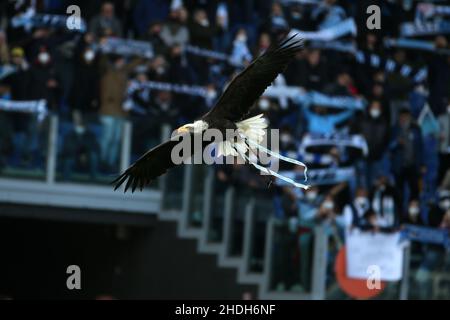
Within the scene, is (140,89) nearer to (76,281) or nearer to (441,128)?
(76,281)

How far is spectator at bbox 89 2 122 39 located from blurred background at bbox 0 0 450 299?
0.04 m

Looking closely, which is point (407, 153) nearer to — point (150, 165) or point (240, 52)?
point (240, 52)

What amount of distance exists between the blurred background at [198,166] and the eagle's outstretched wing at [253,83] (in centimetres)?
421

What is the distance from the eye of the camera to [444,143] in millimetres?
21438

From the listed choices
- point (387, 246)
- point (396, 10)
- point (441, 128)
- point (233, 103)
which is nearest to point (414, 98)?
point (441, 128)

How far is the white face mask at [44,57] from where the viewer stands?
66.4 ft

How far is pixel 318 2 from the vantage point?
22.8m

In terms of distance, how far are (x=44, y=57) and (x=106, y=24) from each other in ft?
4.50

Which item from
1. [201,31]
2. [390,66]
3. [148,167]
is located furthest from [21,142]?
[390,66]

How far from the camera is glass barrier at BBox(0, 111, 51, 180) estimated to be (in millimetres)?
19594

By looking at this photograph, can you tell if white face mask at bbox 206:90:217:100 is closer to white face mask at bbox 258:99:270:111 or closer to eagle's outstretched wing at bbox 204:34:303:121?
white face mask at bbox 258:99:270:111

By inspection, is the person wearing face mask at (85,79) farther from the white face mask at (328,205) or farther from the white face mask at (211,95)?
the white face mask at (328,205)

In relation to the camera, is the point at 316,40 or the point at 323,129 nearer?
the point at 323,129
